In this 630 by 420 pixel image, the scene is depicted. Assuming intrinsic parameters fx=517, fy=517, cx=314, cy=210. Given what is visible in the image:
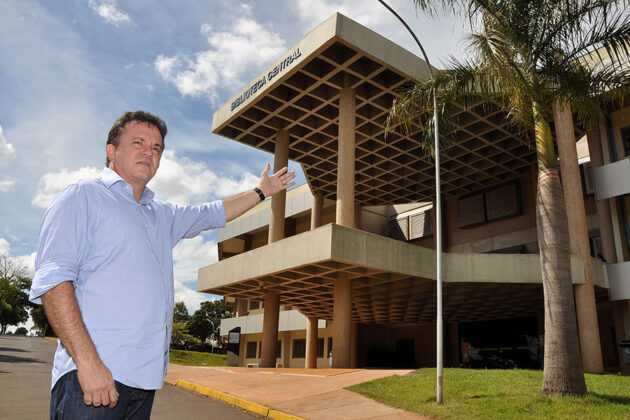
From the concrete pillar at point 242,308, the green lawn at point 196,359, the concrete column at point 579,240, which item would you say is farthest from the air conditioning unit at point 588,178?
the green lawn at point 196,359

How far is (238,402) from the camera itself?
11.9 meters

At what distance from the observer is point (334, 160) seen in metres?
29.1

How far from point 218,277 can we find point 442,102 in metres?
14.6

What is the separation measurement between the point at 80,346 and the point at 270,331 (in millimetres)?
23434

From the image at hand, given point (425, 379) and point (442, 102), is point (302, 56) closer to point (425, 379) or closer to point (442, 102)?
point (442, 102)

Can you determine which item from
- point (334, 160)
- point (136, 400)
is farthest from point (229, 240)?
point (136, 400)

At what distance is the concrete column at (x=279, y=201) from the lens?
24.8 meters

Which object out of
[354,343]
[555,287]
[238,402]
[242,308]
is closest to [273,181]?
[238,402]

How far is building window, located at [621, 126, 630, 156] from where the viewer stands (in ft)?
77.0

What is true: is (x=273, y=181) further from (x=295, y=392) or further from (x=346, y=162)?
(x=346, y=162)

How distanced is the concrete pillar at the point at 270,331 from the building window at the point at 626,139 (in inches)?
692

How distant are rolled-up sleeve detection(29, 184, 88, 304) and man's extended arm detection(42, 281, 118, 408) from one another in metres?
0.05

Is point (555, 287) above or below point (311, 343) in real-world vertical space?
above

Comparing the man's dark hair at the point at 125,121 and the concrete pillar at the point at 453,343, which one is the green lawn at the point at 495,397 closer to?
the man's dark hair at the point at 125,121
